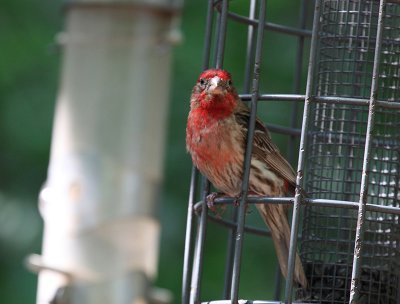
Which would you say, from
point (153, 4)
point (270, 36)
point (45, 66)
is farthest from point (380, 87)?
point (45, 66)

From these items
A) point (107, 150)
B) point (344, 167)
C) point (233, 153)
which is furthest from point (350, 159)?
point (107, 150)

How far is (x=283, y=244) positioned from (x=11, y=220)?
6.08m

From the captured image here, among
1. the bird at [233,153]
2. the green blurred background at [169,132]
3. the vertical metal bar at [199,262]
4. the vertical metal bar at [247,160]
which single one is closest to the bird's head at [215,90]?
the bird at [233,153]

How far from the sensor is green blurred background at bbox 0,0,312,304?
14.2 meters

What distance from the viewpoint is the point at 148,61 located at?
33.3ft

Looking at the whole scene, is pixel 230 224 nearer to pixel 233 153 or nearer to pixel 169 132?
pixel 233 153

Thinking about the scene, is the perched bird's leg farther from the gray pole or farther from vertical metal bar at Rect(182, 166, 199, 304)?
the gray pole

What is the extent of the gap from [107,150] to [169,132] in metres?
4.52

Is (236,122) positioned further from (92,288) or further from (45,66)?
(45,66)

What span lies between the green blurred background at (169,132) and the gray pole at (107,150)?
3859 mm

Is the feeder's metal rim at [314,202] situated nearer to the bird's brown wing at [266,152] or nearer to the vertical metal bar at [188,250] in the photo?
the vertical metal bar at [188,250]

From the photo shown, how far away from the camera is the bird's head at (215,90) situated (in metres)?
8.60

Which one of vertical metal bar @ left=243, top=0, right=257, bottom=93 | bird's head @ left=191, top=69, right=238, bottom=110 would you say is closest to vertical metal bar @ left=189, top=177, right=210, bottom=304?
bird's head @ left=191, top=69, right=238, bottom=110

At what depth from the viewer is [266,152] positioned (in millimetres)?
8648
